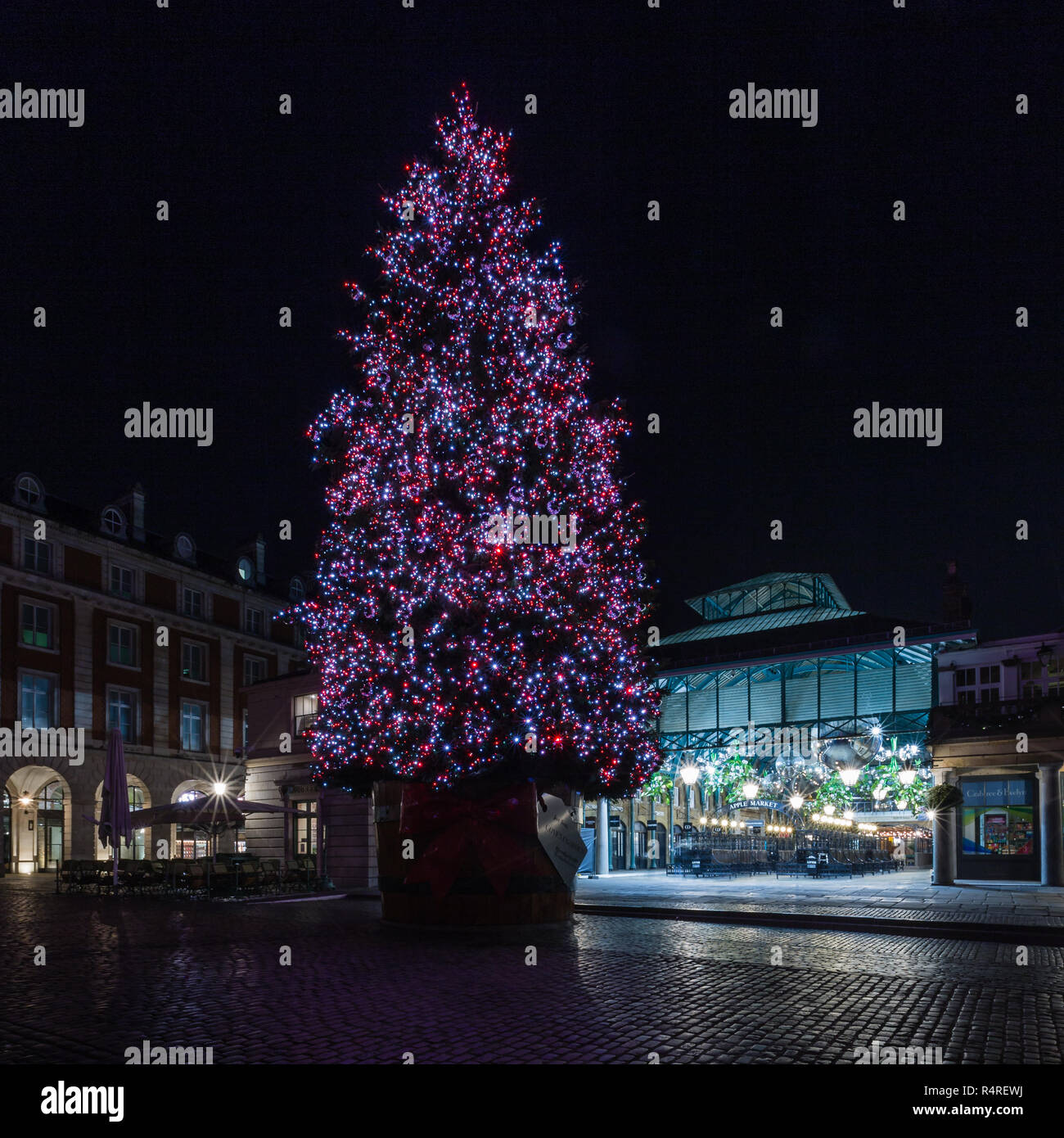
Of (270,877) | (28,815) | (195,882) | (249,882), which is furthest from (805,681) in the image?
(28,815)

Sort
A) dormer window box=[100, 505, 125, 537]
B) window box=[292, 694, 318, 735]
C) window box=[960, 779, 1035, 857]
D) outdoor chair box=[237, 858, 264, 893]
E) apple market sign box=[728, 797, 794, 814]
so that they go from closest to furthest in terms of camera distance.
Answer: outdoor chair box=[237, 858, 264, 893] < window box=[960, 779, 1035, 857] < window box=[292, 694, 318, 735] < apple market sign box=[728, 797, 794, 814] < dormer window box=[100, 505, 125, 537]

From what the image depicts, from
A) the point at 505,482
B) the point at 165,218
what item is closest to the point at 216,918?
the point at 505,482

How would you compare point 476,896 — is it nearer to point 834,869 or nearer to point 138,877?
point 138,877

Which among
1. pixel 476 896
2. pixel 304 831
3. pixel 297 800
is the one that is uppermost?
pixel 476 896

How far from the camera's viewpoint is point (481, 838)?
745 inches

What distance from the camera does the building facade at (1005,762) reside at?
30.5m

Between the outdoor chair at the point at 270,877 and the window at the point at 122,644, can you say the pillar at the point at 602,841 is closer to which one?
the outdoor chair at the point at 270,877

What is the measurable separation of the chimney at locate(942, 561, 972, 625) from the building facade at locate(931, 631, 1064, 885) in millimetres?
5768

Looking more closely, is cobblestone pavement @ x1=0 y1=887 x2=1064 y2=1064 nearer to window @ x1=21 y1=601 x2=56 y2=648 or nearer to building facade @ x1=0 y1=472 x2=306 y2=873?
building facade @ x1=0 y1=472 x2=306 y2=873

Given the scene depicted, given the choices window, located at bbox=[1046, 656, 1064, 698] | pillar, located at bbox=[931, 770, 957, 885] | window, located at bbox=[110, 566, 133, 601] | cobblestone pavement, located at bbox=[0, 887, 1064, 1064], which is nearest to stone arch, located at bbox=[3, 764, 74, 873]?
window, located at bbox=[110, 566, 133, 601]

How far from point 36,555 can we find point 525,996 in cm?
4076

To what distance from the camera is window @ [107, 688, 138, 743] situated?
162 ft
